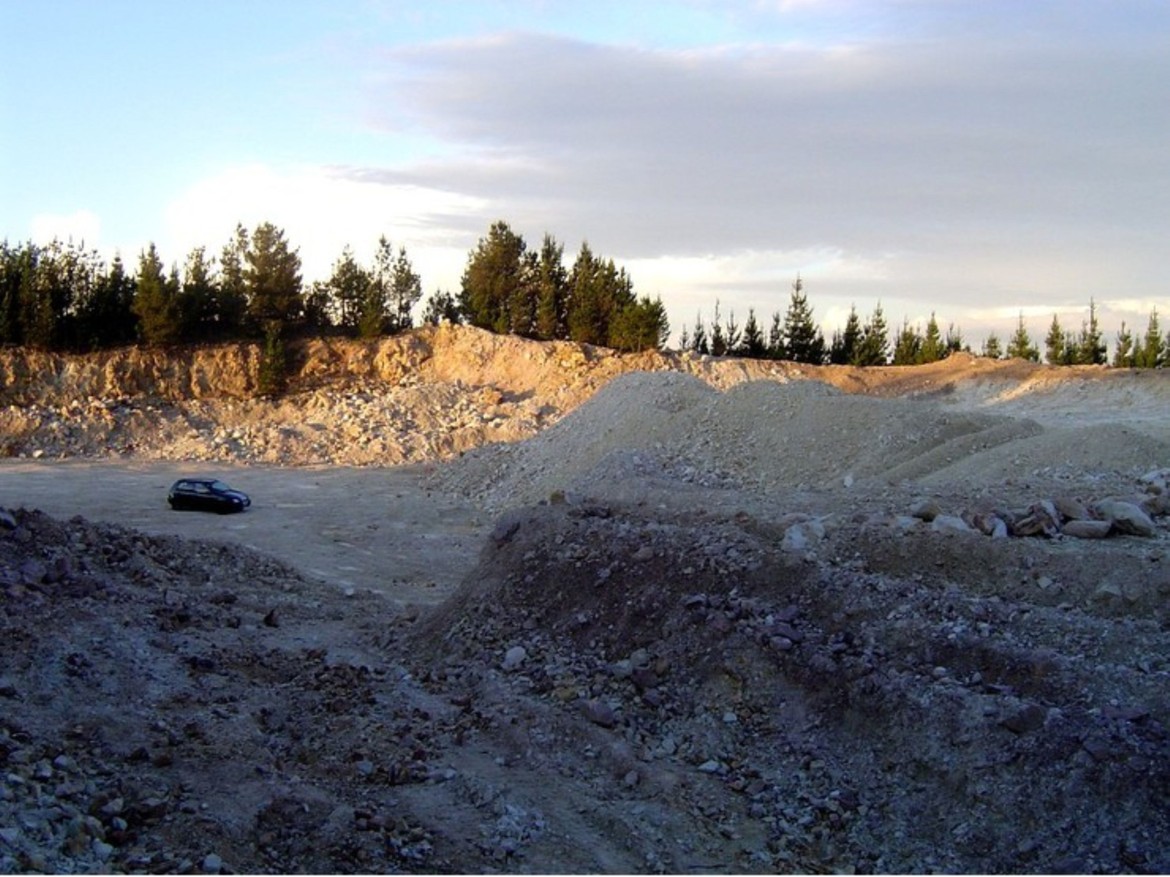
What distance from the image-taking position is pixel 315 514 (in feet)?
75.0

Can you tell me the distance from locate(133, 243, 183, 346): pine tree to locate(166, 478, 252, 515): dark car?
18.5 m

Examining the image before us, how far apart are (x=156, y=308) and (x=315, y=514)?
68.7 ft

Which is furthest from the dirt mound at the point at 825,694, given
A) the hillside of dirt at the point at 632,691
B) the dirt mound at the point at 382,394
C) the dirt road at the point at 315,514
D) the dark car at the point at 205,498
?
the dirt mound at the point at 382,394

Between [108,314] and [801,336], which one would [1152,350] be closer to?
[801,336]

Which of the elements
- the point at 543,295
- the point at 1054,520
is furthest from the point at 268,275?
the point at 1054,520

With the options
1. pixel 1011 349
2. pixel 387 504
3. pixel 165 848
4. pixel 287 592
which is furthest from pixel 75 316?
pixel 1011 349

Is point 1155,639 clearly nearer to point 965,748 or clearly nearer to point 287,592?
point 965,748

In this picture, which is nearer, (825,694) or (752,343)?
(825,694)

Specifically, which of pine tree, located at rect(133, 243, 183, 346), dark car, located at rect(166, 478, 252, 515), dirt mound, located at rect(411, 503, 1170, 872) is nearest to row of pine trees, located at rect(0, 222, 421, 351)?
pine tree, located at rect(133, 243, 183, 346)

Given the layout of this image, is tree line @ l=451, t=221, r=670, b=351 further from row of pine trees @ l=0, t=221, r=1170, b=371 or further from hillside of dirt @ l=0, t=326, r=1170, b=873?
hillside of dirt @ l=0, t=326, r=1170, b=873

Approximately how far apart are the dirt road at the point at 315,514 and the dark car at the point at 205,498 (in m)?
0.36

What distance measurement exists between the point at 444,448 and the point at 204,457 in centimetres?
806

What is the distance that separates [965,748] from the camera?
7172 millimetres

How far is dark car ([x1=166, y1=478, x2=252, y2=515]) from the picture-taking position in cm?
2288
